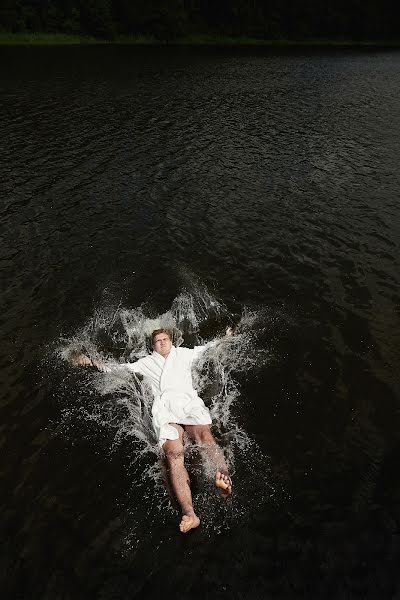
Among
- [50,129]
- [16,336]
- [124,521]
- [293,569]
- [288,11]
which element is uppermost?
[288,11]

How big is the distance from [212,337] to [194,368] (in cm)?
162

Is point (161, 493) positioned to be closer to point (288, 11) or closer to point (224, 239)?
point (224, 239)

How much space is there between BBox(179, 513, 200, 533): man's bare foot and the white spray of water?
1.85ft

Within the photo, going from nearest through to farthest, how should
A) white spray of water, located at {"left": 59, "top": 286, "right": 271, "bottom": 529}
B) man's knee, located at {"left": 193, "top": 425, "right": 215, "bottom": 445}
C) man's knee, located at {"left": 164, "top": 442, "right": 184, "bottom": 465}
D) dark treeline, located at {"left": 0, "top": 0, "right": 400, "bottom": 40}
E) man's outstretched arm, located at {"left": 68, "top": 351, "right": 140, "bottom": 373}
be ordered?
man's knee, located at {"left": 164, "top": 442, "right": 184, "bottom": 465}
man's knee, located at {"left": 193, "top": 425, "right": 215, "bottom": 445}
white spray of water, located at {"left": 59, "top": 286, "right": 271, "bottom": 529}
man's outstretched arm, located at {"left": 68, "top": 351, "right": 140, "bottom": 373}
dark treeline, located at {"left": 0, "top": 0, "right": 400, "bottom": 40}

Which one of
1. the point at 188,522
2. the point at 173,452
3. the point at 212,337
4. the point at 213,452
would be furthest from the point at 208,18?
the point at 188,522

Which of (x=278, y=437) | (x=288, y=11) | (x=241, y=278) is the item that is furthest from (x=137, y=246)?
(x=288, y=11)

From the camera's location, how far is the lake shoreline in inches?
2928

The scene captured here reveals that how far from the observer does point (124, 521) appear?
26.1 feet

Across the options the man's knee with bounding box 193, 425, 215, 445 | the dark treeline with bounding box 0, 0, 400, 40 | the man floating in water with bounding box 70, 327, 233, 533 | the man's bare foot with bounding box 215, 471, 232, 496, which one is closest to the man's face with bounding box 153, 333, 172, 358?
the man floating in water with bounding box 70, 327, 233, 533

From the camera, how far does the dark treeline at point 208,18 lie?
3024 inches

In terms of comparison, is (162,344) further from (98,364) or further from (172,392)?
(98,364)

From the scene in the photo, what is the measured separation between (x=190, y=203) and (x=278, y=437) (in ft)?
48.4

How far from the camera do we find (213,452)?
8.78m

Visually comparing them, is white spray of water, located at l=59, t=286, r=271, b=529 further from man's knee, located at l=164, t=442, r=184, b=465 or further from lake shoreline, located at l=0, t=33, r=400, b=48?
lake shoreline, located at l=0, t=33, r=400, b=48
